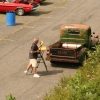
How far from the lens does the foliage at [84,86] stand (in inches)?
340

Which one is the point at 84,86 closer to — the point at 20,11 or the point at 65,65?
the point at 65,65

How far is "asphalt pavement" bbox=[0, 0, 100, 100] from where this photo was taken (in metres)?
13.0

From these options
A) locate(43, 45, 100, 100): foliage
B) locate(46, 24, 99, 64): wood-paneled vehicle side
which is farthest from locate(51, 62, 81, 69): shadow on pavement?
locate(43, 45, 100, 100): foliage

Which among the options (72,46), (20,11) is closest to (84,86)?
(72,46)

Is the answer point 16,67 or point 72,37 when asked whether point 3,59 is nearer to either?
point 16,67

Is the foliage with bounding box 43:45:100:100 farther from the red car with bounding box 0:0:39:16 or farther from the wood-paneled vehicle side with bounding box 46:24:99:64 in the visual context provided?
the red car with bounding box 0:0:39:16

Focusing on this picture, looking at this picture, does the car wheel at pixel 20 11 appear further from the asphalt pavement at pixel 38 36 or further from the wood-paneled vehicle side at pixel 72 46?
the wood-paneled vehicle side at pixel 72 46

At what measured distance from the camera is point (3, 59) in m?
16.4

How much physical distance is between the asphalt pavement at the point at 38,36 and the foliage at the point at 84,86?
4.42ft

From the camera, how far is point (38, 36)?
21.2 metres

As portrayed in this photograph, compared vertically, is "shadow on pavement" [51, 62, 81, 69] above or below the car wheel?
below

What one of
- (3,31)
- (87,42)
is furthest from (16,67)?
(3,31)

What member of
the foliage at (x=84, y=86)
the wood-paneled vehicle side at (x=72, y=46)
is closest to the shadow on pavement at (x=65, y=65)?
the wood-paneled vehicle side at (x=72, y=46)

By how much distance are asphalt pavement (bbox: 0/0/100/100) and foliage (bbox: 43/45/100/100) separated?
1346 mm
